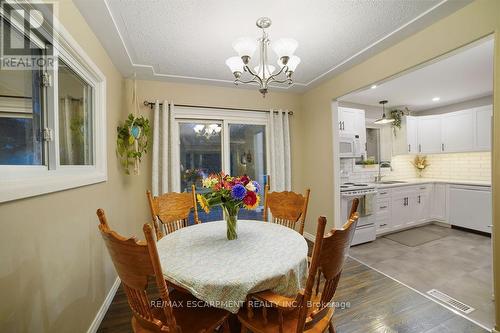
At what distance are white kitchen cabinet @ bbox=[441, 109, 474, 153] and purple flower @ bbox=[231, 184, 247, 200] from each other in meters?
4.80

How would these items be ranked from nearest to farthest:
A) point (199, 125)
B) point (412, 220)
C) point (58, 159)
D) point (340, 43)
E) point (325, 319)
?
Answer: point (325, 319) → point (58, 159) → point (340, 43) → point (199, 125) → point (412, 220)

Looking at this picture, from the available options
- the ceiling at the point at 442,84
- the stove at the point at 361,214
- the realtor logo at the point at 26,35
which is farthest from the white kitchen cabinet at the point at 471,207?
the realtor logo at the point at 26,35

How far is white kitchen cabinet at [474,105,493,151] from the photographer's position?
3721 mm

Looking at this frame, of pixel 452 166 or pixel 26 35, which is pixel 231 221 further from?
pixel 452 166

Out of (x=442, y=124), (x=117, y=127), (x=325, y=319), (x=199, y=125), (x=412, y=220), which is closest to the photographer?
(x=325, y=319)

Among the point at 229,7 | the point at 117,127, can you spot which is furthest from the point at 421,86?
the point at 117,127

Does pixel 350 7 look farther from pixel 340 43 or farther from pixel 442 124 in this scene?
pixel 442 124

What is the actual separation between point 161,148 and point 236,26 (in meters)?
1.87

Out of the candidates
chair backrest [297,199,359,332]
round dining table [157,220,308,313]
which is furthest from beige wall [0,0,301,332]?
chair backrest [297,199,359,332]

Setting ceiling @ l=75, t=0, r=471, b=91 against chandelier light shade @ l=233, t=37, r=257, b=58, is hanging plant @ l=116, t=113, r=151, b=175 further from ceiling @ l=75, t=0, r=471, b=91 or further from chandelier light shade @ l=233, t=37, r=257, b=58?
chandelier light shade @ l=233, t=37, r=257, b=58

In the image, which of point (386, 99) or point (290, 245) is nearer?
point (290, 245)

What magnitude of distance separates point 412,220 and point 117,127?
5.09 meters

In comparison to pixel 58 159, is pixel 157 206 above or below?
below

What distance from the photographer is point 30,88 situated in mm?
1285
